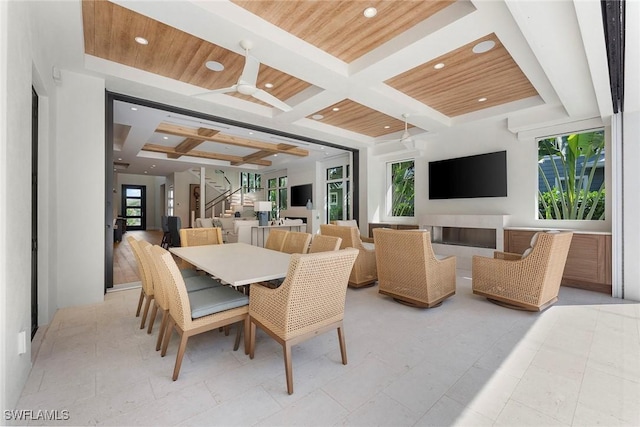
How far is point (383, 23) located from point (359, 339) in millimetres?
2910

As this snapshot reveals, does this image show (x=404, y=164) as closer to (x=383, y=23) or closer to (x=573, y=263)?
(x=573, y=263)

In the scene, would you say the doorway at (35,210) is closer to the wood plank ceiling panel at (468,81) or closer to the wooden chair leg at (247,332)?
the wooden chair leg at (247,332)

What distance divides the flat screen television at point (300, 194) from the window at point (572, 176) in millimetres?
6435

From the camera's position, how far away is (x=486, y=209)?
5422mm

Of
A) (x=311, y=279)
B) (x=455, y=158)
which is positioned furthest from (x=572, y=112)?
(x=311, y=279)

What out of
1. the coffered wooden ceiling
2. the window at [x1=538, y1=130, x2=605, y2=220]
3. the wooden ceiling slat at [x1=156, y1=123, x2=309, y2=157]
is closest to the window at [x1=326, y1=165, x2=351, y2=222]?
the wooden ceiling slat at [x1=156, y1=123, x2=309, y2=157]

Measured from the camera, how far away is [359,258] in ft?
13.5

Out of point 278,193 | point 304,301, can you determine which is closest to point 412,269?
point 304,301

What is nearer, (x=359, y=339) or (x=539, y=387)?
(x=539, y=387)

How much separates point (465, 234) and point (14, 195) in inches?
244

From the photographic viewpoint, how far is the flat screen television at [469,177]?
17.0 feet

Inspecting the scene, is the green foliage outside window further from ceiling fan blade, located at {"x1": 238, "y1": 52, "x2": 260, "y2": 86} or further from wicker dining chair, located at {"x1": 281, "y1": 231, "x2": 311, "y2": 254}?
ceiling fan blade, located at {"x1": 238, "y1": 52, "x2": 260, "y2": 86}

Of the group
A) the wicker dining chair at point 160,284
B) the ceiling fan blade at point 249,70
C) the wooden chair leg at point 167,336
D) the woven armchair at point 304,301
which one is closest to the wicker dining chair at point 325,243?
the woven armchair at point 304,301

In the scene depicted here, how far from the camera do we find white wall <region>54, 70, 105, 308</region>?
10.7 feet
